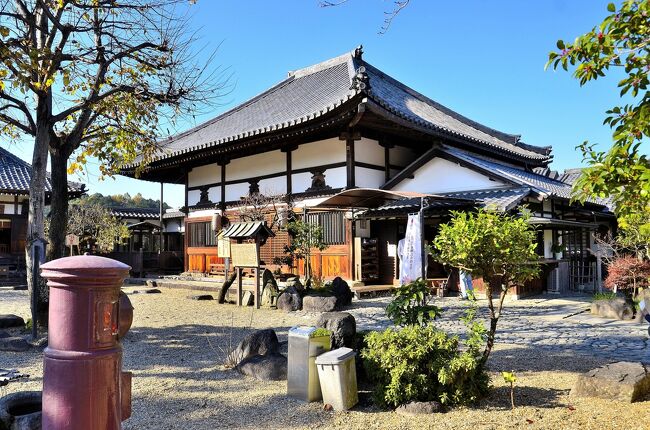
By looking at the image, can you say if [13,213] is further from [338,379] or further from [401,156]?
[338,379]

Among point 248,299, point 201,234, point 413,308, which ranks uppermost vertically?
point 201,234

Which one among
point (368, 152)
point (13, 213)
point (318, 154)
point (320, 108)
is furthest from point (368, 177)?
point (13, 213)

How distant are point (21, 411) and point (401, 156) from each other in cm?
1233

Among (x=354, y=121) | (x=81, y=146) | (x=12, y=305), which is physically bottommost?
(x=12, y=305)

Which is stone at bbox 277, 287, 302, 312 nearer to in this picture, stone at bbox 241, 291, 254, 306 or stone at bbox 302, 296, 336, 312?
stone at bbox 302, 296, 336, 312

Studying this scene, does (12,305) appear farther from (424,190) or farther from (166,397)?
(424,190)

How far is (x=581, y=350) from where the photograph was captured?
6.30 metres

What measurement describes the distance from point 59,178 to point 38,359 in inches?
131

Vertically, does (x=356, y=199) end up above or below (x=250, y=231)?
above

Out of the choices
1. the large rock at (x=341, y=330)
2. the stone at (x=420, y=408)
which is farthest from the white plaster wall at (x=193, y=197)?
the stone at (x=420, y=408)

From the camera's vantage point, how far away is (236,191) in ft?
52.1

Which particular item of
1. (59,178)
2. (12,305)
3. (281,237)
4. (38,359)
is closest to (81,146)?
(59,178)

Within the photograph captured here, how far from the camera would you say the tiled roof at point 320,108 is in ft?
45.3

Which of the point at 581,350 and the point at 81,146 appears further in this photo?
the point at 81,146
